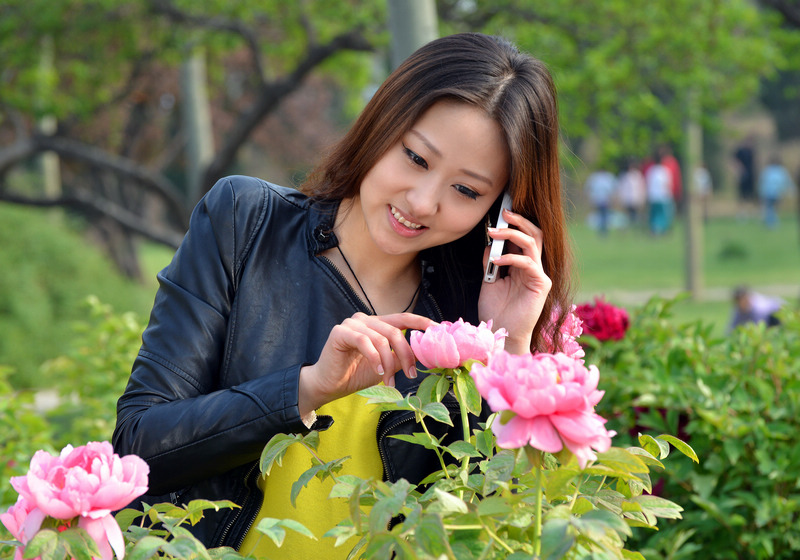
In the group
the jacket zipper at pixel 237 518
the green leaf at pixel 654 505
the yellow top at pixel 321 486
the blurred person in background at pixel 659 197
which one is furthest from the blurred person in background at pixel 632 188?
the green leaf at pixel 654 505

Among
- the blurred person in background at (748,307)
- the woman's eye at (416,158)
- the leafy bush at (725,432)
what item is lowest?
the blurred person in background at (748,307)

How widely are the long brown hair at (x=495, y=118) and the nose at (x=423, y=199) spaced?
0.13m

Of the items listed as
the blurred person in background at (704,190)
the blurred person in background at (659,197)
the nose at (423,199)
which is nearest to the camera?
the nose at (423,199)

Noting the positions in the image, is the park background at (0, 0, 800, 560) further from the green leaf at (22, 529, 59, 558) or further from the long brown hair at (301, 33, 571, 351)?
the green leaf at (22, 529, 59, 558)

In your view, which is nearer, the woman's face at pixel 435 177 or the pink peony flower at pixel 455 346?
the pink peony flower at pixel 455 346

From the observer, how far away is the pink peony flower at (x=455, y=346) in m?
1.23

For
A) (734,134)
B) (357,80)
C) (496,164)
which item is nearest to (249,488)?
(496,164)

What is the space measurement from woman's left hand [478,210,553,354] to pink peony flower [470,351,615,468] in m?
0.83

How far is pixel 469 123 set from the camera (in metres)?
1.82

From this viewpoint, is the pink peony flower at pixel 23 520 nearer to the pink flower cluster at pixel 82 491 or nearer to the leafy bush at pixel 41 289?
the pink flower cluster at pixel 82 491

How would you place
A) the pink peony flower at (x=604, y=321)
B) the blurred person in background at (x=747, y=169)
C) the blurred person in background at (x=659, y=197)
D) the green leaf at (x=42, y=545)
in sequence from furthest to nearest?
1. the blurred person in background at (x=747, y=169)
2. the blurred person in background at (x=659, y=197)
3. the pink peony flower at (x=604, y=321)
4. the green leaf at (x=42, y=545)

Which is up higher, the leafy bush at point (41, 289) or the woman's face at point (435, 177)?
the woman's face at point (435, 177)

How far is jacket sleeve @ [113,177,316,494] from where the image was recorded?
1.54 metres

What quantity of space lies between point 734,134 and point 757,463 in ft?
19.3
